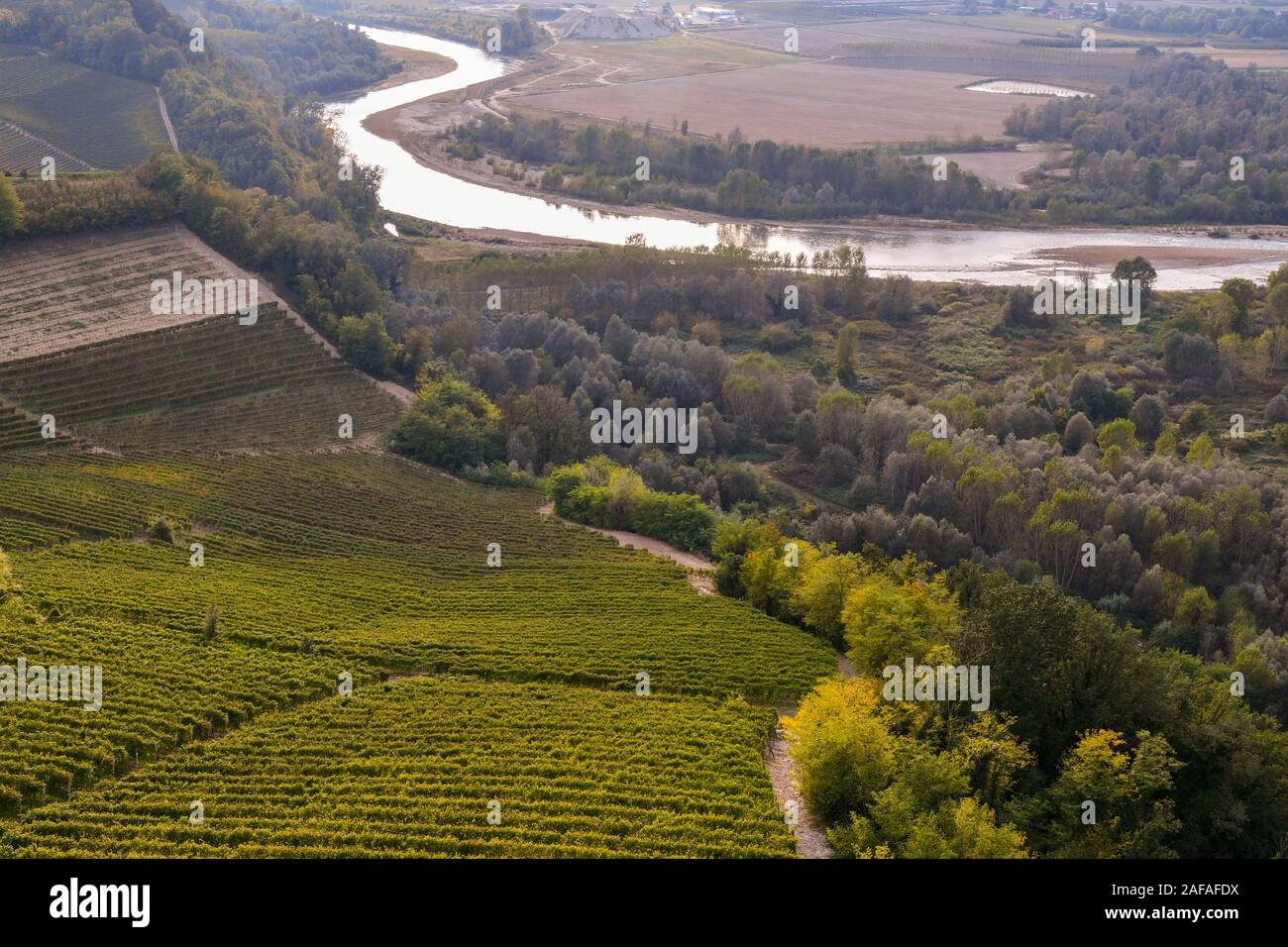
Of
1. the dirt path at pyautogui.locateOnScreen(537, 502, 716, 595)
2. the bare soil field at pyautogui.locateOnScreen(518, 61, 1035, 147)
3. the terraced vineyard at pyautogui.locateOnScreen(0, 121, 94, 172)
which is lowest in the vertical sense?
the dirt path at pyautogui.locateOnScreen(537, 502, 716, 595)

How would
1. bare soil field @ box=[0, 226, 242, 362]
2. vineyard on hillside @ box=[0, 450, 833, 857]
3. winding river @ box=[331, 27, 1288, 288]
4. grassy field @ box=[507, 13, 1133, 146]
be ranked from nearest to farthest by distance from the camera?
1. vineyard on hillside @ box=[0, 450, 833, 857]
2. bare soil field @ box=[0, 226, 242, 362]
3. winding river @ box=[331, 27, 1288, 288]
4. grassy field @ box=[507, 13, 1133, 146]

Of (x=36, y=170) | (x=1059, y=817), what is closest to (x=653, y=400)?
(x=1059, y=817)

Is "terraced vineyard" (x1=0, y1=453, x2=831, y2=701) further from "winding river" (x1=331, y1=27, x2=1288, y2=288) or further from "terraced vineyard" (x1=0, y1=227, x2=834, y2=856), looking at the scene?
"winding river" (x1=331, y1=27, x2=1288, y2=288)

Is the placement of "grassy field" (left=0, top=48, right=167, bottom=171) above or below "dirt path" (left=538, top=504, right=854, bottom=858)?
above

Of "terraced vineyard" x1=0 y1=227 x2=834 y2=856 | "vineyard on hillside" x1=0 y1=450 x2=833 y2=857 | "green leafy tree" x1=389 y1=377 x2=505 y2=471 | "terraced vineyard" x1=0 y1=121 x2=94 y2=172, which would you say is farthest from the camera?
"terraced vineyard" x1=0 y1=121 x2=94 y2=172

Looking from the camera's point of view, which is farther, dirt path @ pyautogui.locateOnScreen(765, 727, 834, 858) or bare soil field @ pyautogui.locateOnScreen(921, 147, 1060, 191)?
bare soil field @ pyautogui.locateOnScreen(921, 147, 1060, 191)

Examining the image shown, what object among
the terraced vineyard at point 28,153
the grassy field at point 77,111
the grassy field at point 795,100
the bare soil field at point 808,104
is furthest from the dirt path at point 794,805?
the bare soil field at point 808,104

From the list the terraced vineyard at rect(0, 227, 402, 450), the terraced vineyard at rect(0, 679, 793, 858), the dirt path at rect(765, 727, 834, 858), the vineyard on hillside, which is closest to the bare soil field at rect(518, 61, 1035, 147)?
the terraced vineyard at rect(0, 227, 402, 450)
